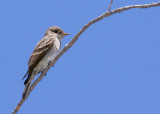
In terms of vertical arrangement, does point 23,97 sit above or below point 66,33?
below

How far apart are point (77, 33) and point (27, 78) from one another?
7.85ft

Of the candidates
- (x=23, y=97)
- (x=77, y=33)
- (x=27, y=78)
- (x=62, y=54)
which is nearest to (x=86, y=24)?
(x=77, y=33)

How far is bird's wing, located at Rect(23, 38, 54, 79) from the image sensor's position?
7.80 m

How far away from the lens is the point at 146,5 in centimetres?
495

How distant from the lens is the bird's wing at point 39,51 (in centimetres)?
780

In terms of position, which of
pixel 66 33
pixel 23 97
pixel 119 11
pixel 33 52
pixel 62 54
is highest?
pixel 66 33

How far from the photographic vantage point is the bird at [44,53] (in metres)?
7.70

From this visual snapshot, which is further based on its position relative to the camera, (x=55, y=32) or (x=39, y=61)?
(x=55, y=32)

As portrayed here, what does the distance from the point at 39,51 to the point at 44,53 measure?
0.68 feet

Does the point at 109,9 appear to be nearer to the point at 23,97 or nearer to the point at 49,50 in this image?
the point at 23,97

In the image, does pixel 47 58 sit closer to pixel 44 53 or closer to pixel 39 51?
pixel 44 53

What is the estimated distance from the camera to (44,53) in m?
8.04

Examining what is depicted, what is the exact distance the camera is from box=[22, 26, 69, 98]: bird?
25.3 feet

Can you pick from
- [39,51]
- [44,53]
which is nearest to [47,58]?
[44,53]
